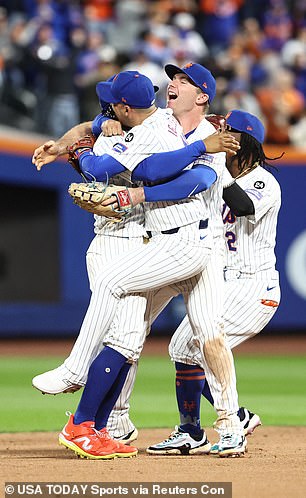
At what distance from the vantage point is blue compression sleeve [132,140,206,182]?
17.1ft

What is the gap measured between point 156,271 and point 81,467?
1070 mm

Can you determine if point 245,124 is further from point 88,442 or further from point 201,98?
point 88,442

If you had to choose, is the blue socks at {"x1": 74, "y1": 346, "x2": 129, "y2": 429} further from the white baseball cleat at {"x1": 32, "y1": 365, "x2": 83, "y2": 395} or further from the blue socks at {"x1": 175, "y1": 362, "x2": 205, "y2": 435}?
the blue socks at {"x1": 175, "y1": 362, "x2": 205, "y2": 435}

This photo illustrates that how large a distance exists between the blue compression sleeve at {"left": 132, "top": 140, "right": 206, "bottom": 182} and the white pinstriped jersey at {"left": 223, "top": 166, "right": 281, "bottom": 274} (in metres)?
0.80

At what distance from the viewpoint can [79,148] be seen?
5.52m

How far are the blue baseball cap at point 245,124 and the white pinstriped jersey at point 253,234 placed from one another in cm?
21

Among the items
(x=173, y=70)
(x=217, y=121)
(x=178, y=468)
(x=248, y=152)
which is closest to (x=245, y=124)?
(x=248, y=152)

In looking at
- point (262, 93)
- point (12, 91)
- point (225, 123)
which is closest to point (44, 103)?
point (12, 91)

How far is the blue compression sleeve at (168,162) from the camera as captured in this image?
5215 millimetres

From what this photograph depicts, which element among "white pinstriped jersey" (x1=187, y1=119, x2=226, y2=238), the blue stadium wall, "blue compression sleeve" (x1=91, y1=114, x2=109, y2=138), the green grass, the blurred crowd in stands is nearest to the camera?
"white pinstriped jersey" (x1=187, y1=119, x2=226, y2=238)

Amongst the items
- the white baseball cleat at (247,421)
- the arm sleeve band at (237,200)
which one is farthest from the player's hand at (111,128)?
the white baseball cleat at (247,421)

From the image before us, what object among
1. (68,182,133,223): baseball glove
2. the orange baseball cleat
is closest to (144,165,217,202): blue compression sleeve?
(68,182,133,223): baseball glove

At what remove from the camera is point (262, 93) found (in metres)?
14.4

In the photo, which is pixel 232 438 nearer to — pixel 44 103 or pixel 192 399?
pixel 192 399
